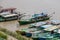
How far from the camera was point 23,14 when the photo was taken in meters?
23.5

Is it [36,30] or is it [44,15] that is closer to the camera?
[36,30]

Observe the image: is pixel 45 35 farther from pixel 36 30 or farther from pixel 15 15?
pixel 15 15

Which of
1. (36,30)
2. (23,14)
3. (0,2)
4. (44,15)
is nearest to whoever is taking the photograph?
(36,30)

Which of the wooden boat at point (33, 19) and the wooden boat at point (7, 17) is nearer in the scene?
the wooden boat at point (33, 19)

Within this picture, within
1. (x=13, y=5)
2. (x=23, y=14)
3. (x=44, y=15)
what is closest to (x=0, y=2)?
(x=13, y=5)

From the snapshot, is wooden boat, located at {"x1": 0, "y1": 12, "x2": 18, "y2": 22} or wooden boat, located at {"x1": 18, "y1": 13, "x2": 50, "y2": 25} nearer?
Result: wooden boat, located at {"x1": 18, "y1": 13, "x2": 50, "y2": 25}

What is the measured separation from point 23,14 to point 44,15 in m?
2.27

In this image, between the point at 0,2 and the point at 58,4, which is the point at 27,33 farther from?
the point at 0,2

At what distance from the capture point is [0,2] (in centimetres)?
2888

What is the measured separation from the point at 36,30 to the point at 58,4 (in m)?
8.85

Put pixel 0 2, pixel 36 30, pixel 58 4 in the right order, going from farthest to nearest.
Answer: pixel 0 2 < pixel 58 4 < pixel 36 30

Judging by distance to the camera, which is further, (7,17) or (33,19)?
(7,17)

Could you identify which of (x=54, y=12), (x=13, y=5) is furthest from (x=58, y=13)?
(x=13, y=5)

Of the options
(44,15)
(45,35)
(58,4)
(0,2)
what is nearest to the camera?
(45,35)
